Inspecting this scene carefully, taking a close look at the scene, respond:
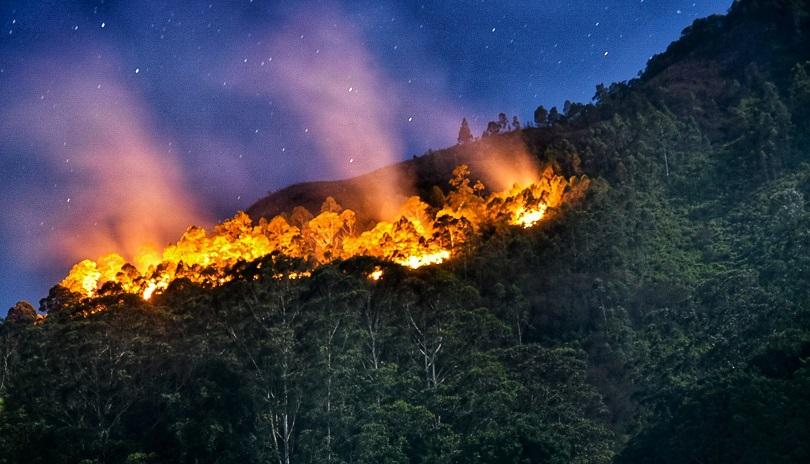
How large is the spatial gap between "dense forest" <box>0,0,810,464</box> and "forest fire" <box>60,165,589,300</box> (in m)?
5.01

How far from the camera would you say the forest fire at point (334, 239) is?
5947 centimetres

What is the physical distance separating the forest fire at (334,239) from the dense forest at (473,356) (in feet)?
16.5

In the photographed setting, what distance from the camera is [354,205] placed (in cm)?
8706

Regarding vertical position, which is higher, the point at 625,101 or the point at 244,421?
the point at 625,101

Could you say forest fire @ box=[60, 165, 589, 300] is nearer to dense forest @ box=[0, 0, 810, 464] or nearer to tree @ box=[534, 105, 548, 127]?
dense forest @ box=[0, 0, 810, 464]

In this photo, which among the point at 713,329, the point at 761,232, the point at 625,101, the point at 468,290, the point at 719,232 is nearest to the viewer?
the point at 713,329

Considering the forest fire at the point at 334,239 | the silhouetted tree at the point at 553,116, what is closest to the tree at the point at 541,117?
the silhouetted tree at the point at 553,116

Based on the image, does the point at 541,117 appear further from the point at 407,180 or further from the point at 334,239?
the point at 334,239

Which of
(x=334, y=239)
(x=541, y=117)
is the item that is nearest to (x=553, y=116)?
(x=541, y=117)

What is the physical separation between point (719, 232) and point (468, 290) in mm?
21994

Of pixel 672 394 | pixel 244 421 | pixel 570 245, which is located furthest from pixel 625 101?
pixel 244 421

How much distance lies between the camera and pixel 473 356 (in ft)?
114

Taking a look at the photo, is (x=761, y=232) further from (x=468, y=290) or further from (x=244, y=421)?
(x=244, y=421)

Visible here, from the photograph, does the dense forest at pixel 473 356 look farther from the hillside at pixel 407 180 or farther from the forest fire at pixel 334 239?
the hillside at pixel 407 180
